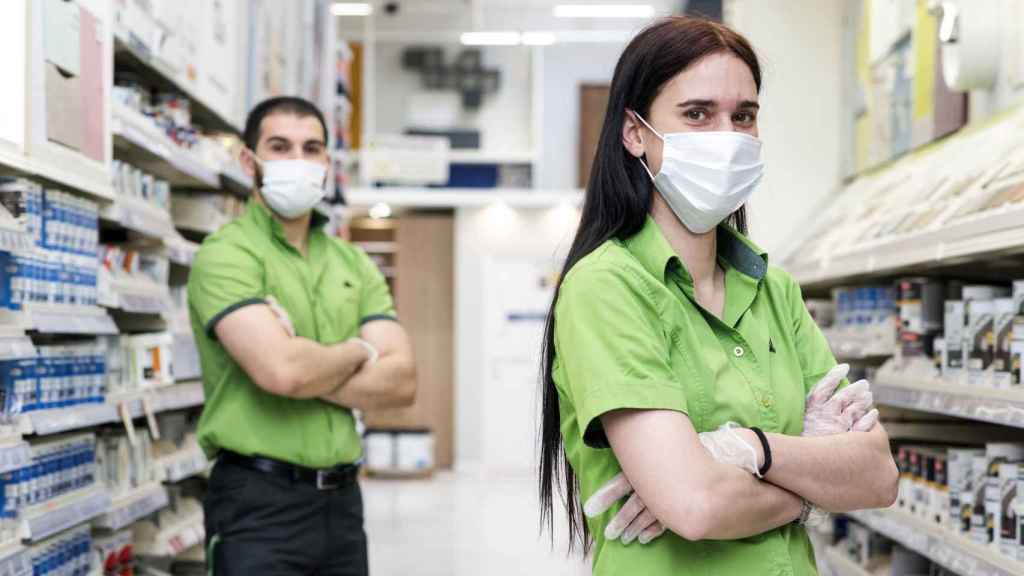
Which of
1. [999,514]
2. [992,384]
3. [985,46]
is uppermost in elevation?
[985,46]

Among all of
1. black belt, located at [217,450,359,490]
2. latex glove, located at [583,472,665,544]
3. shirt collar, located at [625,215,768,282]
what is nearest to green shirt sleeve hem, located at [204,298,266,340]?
black belt, located at [217,450,359,490]

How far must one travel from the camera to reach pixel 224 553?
9.46 ft

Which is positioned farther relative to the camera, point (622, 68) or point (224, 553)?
point (224, 553)

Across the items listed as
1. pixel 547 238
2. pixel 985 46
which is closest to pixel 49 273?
pixel 985 46

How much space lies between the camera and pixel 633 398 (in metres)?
1.65

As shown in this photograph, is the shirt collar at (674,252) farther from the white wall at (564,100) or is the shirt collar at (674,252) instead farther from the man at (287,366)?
the white wall at (564,100)

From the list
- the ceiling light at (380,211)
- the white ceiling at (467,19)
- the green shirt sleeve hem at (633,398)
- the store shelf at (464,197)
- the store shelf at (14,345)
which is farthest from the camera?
the white ceiling at (467,19)

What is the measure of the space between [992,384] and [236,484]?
1.88 meters

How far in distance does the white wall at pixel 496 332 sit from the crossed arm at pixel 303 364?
951 centimetres

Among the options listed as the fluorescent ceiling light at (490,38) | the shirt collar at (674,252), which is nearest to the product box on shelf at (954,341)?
the shirt collar at (674,252)

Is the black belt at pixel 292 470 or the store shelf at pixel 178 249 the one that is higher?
the store shelf at pixel 178 249

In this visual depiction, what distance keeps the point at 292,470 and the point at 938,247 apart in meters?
1.80

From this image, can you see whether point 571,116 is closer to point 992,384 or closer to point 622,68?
point 992,384

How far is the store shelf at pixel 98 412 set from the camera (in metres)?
2.88
